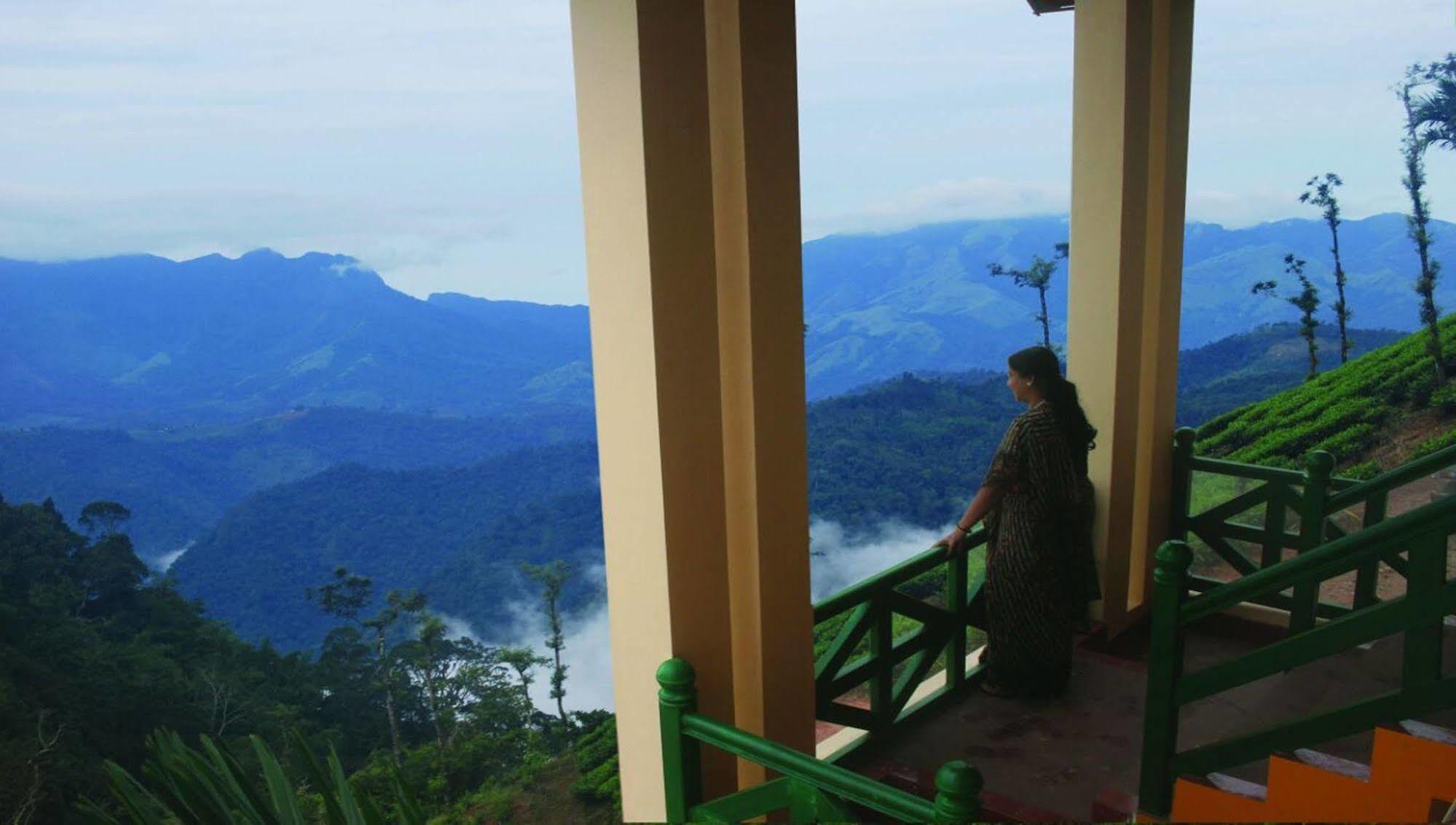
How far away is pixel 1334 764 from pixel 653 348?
2.73 metres

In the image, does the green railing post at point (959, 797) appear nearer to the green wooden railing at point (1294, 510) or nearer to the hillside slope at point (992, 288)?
the green wooden railing at point (1294, 510)

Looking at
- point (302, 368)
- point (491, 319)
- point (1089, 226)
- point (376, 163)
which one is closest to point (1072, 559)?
point (1089, 226)

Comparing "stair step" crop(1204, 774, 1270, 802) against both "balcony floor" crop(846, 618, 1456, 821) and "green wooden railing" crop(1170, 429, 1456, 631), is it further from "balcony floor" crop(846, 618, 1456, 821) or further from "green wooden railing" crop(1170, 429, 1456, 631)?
"green wooden railing" crop(1170, 429, 1456, 631)

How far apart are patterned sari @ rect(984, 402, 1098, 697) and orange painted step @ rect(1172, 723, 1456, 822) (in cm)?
115

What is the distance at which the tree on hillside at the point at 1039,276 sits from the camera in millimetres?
16500

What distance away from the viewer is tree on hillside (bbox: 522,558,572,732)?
8547 mm

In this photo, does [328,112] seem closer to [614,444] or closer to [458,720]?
[458,720]

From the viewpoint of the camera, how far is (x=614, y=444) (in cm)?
293

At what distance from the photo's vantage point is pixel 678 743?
286cm

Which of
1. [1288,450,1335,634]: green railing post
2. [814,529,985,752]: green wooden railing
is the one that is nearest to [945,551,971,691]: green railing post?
[814,529,985,752]: green wooden railing

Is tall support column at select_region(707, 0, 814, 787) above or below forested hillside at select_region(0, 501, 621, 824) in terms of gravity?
above

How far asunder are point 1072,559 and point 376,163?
12014 millimetres

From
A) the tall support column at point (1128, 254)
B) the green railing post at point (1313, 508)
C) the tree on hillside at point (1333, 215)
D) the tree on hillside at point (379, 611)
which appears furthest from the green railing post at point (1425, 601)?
the tree on hillside at point (1333, 215)

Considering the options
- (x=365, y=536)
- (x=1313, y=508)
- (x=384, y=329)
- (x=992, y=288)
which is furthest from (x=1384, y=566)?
(x=992, y=288)
